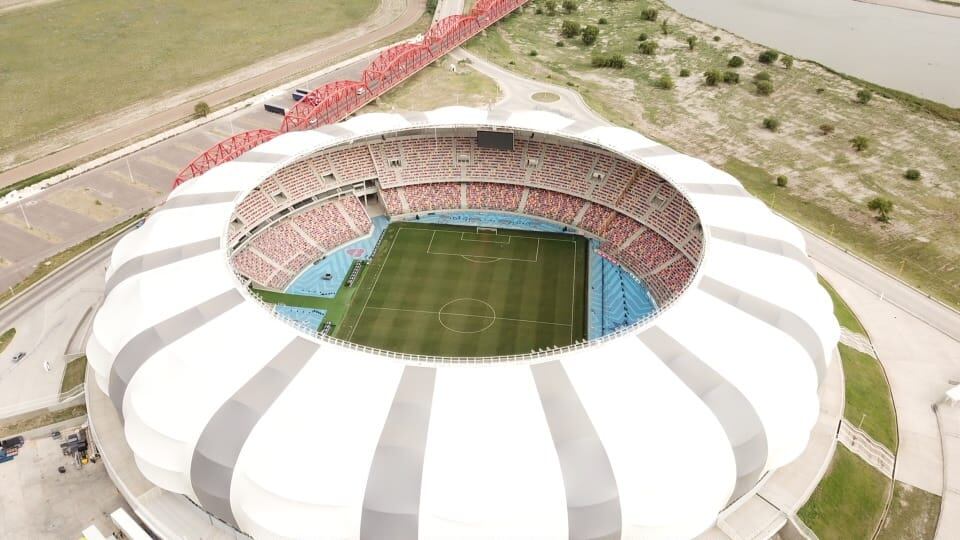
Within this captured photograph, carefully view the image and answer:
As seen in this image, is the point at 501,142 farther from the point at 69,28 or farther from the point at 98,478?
the point at 69,28

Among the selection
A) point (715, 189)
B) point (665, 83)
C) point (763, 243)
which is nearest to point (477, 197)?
point (715, 189)

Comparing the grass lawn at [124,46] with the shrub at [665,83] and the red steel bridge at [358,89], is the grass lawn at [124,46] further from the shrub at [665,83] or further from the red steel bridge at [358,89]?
the shrub at [665,83]

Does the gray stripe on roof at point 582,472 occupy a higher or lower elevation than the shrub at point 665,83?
higher

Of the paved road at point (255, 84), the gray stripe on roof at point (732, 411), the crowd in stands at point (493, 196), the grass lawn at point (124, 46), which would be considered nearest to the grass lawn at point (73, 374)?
the paved road at point (255, 84)

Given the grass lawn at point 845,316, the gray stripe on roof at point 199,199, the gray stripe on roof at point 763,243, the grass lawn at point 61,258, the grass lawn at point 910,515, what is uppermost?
the gray stripe on roof at point 199,199

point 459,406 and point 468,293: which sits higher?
point 459,406

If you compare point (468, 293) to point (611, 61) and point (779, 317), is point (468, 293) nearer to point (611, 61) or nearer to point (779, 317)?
point (779, 317)
